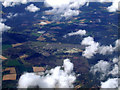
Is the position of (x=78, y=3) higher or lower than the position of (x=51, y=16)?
higher

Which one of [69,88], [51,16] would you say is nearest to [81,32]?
[51,16]

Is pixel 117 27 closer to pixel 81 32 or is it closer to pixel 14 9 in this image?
pixel 81 32

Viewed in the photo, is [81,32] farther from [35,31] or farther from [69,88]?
[69,88]

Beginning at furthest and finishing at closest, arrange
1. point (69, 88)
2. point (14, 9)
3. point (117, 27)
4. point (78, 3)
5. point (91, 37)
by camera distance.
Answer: point (78, 3)
point (14, 9)
point (117, 27)
point (91, 37)
point (69, 88)

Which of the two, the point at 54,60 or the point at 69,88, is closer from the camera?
the point at 69,88

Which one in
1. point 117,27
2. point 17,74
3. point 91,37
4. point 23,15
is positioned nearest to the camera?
point 17,74

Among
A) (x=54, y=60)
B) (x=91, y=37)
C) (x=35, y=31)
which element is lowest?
(x=54, y=60)
